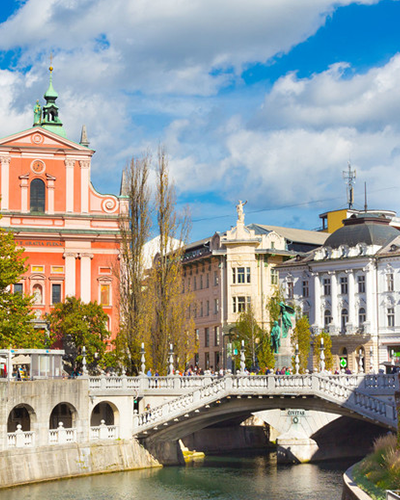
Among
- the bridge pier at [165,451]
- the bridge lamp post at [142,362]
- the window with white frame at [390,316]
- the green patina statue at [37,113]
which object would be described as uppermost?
the green patina statue at [37,113]

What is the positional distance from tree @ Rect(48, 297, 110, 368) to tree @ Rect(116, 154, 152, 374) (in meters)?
7.13

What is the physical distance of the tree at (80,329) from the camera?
74500 mm

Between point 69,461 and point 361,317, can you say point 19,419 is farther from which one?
point 361,317

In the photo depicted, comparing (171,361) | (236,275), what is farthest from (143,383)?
(236,275)

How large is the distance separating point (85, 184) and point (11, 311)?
75.7ft

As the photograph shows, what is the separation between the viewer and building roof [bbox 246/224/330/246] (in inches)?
4483

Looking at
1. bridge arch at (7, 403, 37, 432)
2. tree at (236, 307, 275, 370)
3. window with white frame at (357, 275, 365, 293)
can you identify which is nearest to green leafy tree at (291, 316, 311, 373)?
tree at (236, 307, 275, 370)

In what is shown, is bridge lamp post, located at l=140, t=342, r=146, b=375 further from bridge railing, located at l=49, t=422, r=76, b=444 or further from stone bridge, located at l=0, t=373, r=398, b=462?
bridge railing, located at l=49, t=422, r=76, b=444

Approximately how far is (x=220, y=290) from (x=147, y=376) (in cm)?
5140

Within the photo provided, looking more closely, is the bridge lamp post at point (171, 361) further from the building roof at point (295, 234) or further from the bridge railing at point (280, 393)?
the building roof at point (295, 234)

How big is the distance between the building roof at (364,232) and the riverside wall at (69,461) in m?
48.0

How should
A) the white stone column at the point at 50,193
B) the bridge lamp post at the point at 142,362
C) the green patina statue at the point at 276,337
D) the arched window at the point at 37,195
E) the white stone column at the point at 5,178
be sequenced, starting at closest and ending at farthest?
the green patina statue at the point at 276,337 < the bridge lamp post at the point at 142,362 < the white stone column at the point at 5,178 < the white stone column at the point at 50,193 < the arched window at the point at 37,195

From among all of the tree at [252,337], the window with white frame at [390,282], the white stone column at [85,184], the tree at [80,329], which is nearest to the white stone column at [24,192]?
the white stone column at [85,184]

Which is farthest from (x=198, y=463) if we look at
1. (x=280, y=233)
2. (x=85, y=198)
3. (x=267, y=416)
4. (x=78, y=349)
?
(x=280, y=233)
